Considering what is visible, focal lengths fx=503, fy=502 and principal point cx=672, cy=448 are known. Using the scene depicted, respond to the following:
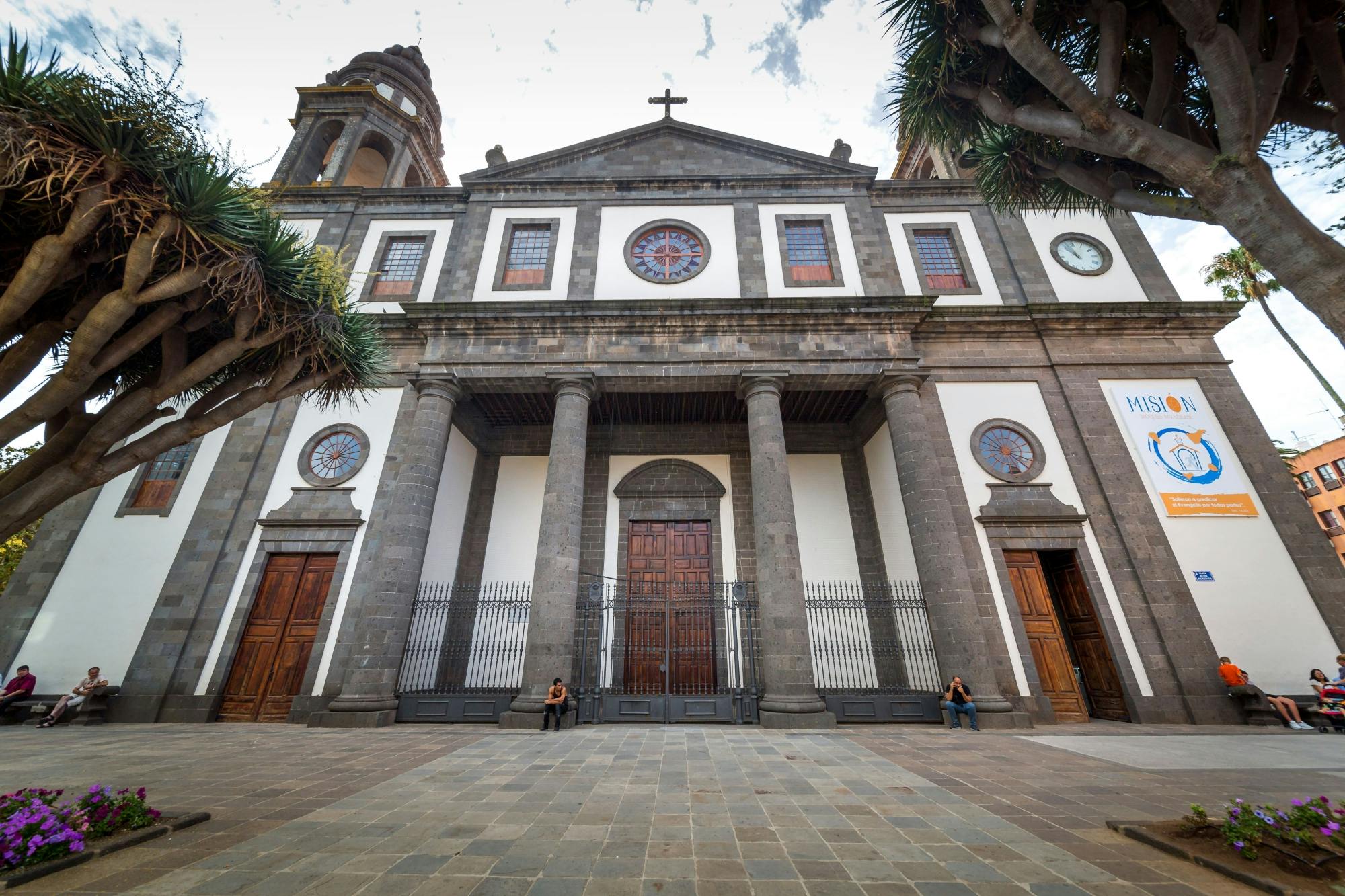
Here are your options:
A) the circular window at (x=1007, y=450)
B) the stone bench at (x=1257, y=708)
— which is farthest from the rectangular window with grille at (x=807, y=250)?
the stone bench at (x=1257, y=708)

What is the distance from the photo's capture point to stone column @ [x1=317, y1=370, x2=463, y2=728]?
28.9 ft

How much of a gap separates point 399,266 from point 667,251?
7503 millimetres

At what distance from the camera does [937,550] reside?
9547mm

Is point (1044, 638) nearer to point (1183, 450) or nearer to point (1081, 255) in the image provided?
point (1183, 450)

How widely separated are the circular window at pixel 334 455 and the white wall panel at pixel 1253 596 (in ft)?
56.4

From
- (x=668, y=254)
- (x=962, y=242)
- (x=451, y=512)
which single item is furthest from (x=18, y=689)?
(x=962, y=242)

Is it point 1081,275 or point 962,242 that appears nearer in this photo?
point 1081,275

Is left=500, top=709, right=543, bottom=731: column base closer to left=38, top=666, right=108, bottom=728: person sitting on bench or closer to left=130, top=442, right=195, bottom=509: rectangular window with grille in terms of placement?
left=38, top=666, right=108, bottom=728: person sitting on bench

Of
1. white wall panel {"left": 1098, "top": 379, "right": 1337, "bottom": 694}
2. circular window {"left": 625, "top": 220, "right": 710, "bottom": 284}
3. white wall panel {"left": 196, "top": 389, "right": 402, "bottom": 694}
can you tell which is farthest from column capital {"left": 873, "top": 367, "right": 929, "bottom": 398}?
white wall panel {"left": 196, "top": 389, "right": 402, "bottom": 694}

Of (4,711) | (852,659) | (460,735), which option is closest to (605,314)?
(460,735)

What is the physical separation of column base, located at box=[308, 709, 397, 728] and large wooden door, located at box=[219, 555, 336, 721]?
4.80 feet

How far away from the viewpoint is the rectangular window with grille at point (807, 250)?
13062 millimetres

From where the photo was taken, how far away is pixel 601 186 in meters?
14.5

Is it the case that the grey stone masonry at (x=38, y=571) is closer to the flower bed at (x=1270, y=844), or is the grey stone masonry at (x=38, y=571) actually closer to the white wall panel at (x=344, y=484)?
the white wall panel at (x=344, y=484)
